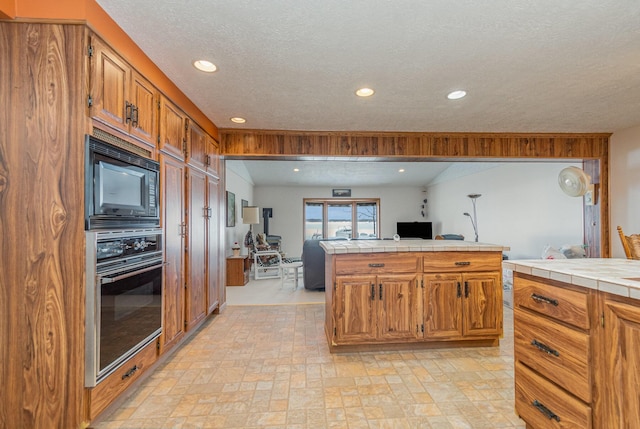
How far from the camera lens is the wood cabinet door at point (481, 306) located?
2.50 metres

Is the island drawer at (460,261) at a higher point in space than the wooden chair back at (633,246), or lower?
lower

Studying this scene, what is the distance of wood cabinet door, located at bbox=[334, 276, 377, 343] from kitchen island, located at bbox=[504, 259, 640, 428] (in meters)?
1.10

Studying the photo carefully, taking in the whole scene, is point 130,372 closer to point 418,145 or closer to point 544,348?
point 544,348

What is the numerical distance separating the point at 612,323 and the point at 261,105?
2777mm

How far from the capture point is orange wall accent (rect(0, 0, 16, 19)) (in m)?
1.32

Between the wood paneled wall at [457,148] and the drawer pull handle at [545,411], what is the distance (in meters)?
2.80

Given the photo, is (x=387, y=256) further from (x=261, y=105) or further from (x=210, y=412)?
(x=261, y=105)

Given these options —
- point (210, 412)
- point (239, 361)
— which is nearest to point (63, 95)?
point (210, 412)

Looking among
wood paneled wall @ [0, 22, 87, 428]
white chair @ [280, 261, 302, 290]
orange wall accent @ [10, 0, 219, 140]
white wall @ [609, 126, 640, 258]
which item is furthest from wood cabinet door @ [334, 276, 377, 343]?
white wall @ [609, 126, 640, 258]

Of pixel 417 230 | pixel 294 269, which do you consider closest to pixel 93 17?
pixel 294 269

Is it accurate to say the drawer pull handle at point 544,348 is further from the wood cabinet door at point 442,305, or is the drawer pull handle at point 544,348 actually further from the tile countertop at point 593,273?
the wood cabinet door at point 442,305

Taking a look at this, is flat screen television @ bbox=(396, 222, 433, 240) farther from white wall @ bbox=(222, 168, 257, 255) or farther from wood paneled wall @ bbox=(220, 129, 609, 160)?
wood paneled wall @ bbox=(220, 129, 609, 160)

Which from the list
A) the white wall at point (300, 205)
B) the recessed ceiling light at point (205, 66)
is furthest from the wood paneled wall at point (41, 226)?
the white wall at point (300, 205)

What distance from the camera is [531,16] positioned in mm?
1515
